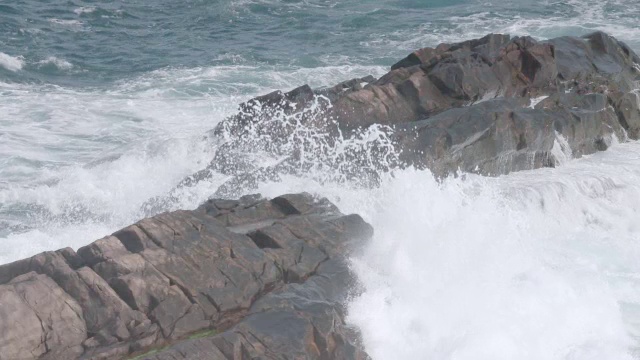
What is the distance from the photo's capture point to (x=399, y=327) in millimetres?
11180

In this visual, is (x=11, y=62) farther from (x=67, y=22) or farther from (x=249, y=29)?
(x=249, y=29)

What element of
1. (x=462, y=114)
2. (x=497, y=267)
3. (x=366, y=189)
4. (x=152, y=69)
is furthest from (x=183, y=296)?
(x=152, y=69)

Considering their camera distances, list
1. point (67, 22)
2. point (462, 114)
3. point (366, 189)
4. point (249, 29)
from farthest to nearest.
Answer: point (67, 22)
point (249, 29)
point (462, 114)
point (366, 189)

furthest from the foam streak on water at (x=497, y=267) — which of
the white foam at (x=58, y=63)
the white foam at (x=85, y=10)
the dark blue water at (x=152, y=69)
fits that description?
the white foam at (x=85, y=10)

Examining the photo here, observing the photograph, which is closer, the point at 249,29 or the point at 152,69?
the point at 152,69

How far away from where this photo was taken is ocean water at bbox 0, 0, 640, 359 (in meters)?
11.8

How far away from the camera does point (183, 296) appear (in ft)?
33.1

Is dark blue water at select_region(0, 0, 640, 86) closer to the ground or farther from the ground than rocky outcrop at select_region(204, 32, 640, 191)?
closer to the ground

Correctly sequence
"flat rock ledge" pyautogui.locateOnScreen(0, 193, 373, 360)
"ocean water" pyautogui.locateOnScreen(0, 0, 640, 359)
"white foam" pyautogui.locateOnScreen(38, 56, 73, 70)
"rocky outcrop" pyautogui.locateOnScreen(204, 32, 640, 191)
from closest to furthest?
1. "flat rock ledge" pyautogui.locateOnScreen(0, 193, 373, 360)
2. "ocean water" pyautogui.locateOnScreen(0, 0, 640, 359)
3. "rocky outcrop" pyautogui.locateOnScreen(204, 32, 640, 191)
4. "white foam" pyautogui.locateOnScreen(38, 56, 73, 70)

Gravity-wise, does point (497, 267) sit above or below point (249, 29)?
above

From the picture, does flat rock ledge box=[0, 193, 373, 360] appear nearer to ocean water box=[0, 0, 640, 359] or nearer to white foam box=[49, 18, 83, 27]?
ocean water box=[0, 0, 640, 359]

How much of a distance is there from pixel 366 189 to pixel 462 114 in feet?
9.08

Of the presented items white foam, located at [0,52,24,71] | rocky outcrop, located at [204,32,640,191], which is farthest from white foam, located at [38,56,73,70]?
rocky outcrop, located at [204,32,640,191]

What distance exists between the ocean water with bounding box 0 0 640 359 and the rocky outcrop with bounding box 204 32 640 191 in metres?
0.49
